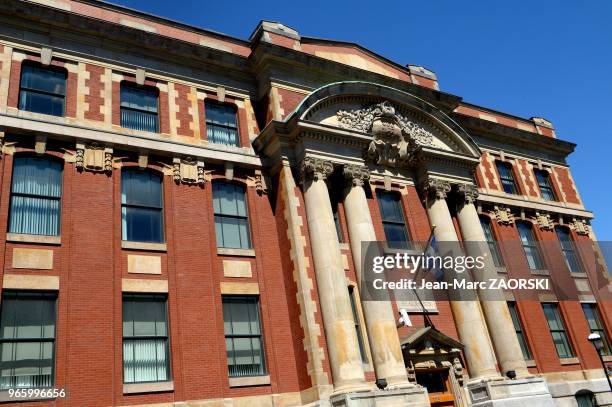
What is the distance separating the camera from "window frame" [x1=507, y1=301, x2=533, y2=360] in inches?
962

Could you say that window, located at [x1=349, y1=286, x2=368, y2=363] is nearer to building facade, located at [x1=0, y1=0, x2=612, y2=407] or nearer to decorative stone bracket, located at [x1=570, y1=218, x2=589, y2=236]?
building facade, located at [x1=0, y1=0, x2=612, y2=407]

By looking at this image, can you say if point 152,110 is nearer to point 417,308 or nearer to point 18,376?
point 18,376


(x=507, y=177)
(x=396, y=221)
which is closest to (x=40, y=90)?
(x=396, y=221)

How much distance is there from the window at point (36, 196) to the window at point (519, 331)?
19.0m

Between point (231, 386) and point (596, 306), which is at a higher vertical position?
point (596, 306)

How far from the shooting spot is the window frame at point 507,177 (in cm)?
2931

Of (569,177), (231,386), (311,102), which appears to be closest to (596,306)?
(569,177)

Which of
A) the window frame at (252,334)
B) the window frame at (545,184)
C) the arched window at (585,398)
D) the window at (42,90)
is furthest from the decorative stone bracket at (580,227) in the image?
the window at (42,90)

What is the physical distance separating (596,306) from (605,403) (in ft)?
16.9

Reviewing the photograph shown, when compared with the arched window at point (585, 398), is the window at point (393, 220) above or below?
above

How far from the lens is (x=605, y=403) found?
24719 millimetres

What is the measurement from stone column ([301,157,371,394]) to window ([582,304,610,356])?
15697mm

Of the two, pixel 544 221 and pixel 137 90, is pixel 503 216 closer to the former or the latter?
pixel 544 221

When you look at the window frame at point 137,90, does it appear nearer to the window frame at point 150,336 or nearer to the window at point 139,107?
the window at point 139,107
